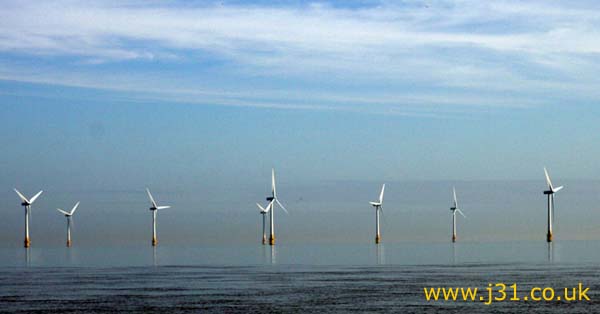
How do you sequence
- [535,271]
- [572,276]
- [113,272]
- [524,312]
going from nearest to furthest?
[524,312] → [572,276] → [535,271] → [113,272]

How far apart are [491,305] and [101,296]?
39.4 meters

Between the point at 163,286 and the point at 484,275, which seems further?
the point at 484,275

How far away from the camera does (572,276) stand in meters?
142

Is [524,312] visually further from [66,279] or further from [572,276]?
[66,279]

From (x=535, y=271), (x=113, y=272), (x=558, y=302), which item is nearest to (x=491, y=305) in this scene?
(x=558, y=302)

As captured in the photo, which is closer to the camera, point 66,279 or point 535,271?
point 66,279

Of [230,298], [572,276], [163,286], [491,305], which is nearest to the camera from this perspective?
[491,305]

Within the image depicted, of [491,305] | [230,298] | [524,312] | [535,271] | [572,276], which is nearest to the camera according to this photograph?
[524,312]

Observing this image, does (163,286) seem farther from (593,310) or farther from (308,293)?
(593,310)

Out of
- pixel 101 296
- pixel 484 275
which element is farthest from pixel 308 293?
pixel 484 275

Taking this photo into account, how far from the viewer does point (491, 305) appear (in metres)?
98.2

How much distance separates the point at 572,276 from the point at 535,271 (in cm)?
1707

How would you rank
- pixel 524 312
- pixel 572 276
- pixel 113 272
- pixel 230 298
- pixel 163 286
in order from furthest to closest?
pixel 113 272
pixel 572 276
pixel 163 286
pixel 230 298
pixel 524 312

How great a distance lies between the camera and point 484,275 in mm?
147250
